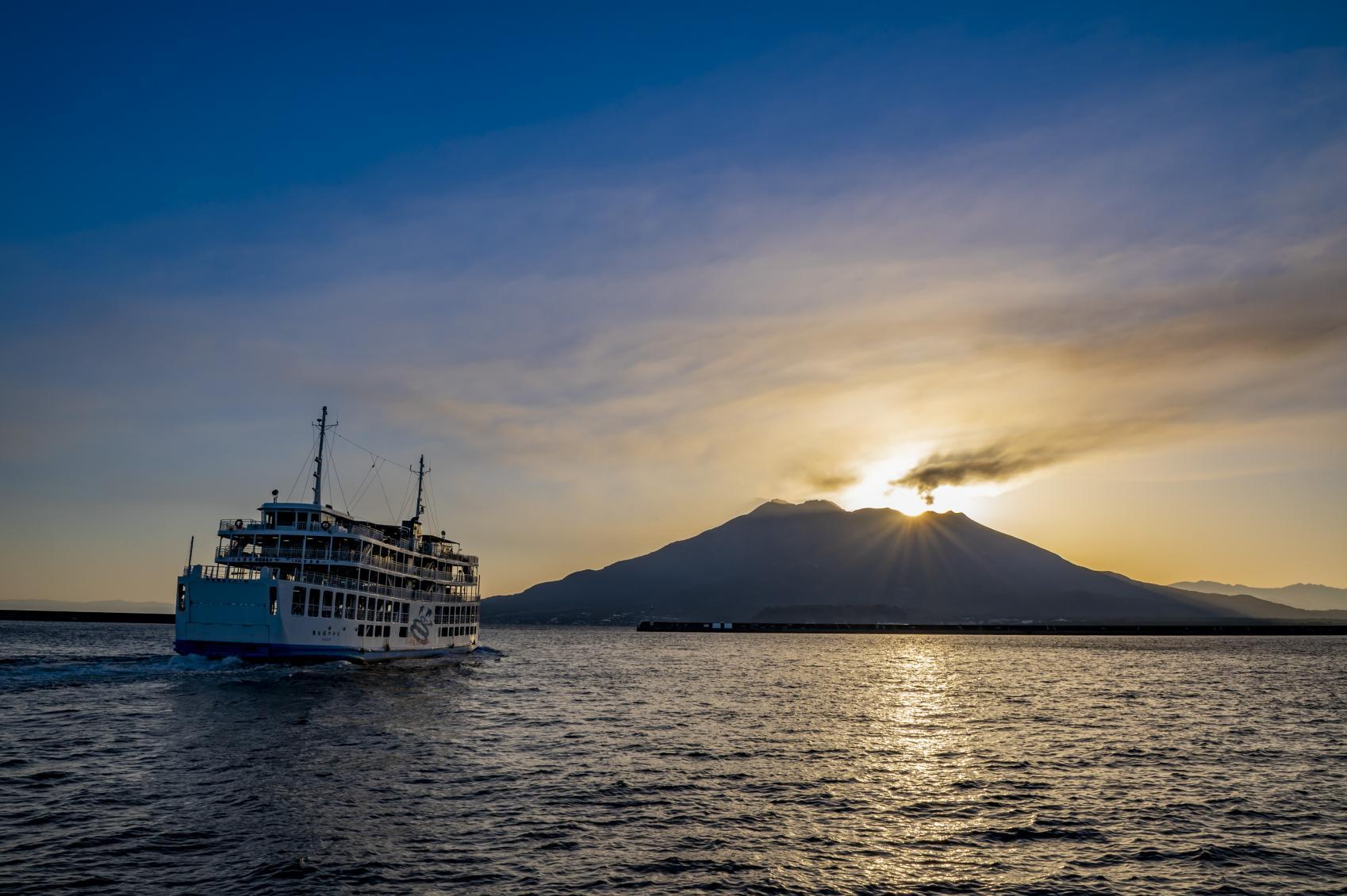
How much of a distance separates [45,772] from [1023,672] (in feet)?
273

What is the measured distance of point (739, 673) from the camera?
7838cm

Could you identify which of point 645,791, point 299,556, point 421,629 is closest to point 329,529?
point 299,556

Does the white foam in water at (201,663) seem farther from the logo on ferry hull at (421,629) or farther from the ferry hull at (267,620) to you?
the logo on ferry hull at (421,629)

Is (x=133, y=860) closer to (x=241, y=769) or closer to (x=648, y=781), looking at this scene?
(x=241, y=769)

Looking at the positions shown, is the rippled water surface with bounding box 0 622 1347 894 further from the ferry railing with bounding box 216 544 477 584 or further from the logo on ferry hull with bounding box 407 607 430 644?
the logo on ferry hull with bounding box 407 607 430 644

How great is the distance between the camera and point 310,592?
5925cm

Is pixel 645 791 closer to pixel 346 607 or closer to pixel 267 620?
pixel 267 620

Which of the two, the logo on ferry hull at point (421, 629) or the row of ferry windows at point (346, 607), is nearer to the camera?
the row of ferry windows at point (346, 607)

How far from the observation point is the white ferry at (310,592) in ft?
181

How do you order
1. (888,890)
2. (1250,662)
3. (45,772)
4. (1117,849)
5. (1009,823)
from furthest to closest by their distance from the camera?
(1250,662) < (45,772) < (1009,823) < (1117,849) < (888,890)

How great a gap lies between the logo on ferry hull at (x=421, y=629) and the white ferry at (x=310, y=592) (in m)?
0.08

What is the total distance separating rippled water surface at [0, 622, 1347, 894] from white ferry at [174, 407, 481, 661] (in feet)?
10.5

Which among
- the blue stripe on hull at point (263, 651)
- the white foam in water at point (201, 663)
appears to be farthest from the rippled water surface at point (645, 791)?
the blue stripe on hull at point (263, 651)

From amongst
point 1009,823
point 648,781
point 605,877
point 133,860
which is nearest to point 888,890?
point 605,877
